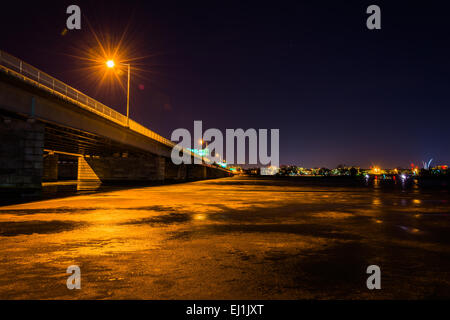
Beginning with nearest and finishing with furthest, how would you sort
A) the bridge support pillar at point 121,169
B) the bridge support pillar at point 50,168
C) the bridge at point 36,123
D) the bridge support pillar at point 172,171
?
the bridge at point 36,123, the bridge support pillar at point 121,169, the bridge support pillar at point 50,168, the bridge support pillar at point 172,171

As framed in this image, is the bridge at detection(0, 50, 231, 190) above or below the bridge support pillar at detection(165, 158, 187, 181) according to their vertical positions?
above

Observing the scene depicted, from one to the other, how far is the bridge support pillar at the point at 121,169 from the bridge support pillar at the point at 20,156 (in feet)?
125

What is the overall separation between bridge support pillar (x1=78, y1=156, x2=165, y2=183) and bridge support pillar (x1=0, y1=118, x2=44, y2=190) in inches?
1495

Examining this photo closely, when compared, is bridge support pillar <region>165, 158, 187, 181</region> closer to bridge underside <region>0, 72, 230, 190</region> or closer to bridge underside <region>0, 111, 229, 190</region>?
bridge underside <region>0, 111, 229, 190</region>

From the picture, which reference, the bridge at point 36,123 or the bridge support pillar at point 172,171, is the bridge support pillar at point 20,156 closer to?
the bridge at point 36,123

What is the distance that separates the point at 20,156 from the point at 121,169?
40.0 m

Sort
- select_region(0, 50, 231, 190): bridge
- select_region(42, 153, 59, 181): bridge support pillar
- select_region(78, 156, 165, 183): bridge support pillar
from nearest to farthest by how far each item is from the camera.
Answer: select_region(0, 50, 231, 190): bridge < select_region(78, 156, 165, 183): bridge support pillar < select_region(42, 153, 59, 181): bridge support pillar

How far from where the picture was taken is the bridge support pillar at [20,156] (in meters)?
23.2

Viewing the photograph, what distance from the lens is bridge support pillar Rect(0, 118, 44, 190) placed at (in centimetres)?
2317

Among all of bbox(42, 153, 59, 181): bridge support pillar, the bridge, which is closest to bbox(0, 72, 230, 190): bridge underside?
the bridge

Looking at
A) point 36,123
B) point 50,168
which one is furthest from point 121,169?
point 36,123

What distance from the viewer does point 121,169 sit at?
62969 mm

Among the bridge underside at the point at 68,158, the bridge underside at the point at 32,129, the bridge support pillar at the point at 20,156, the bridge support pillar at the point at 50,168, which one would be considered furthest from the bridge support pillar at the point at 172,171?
the bridge support pillar at the point at 20,156
